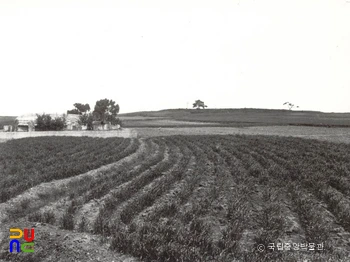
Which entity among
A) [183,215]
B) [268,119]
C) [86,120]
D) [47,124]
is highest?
[268,119]

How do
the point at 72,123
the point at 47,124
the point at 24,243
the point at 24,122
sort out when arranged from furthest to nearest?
the point at 72,123 < the point at 24,122 < the point at 47,124 < the point at 24,243

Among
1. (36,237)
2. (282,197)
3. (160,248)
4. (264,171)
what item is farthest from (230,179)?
(36,237)

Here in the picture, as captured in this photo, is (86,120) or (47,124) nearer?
(47,124)

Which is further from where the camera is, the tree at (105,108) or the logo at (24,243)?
the tree at (105,108)

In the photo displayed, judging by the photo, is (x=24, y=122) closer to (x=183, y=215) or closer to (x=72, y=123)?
(x=72, y=123)

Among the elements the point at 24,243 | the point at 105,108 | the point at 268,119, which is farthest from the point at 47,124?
the point at 268,119

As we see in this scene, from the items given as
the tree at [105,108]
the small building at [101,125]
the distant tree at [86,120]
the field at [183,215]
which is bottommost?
the field at [183,215]

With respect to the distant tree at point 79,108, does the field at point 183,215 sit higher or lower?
lower

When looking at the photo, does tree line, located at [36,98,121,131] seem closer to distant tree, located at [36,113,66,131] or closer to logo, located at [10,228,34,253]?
distant tree, located at [36,113,66,131]

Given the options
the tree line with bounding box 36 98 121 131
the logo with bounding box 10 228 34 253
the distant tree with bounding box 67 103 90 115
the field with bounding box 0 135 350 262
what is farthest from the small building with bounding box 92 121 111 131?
the logo with bounding box 10 228 34 253

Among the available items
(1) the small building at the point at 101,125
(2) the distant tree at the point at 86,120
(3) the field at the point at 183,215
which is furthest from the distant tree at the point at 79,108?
(3) the field at the point at 183,215

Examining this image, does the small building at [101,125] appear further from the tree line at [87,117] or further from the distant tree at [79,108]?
the distant tree at [79,108]

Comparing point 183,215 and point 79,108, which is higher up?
point 79,108

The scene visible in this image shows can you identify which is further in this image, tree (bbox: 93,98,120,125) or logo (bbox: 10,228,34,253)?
tree (bbox: 93,98,120,125)
